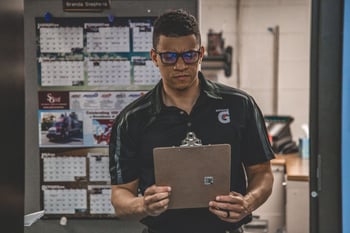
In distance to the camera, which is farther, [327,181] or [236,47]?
[236,47]

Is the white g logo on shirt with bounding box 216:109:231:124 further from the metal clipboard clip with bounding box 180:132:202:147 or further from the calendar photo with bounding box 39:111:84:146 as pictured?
the calendar photo with bounding box 39:111:84:146

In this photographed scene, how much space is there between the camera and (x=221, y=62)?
478 centimetres

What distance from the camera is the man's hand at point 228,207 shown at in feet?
5.09

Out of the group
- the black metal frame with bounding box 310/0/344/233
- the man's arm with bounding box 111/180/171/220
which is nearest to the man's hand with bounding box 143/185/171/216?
the man's arm with bounding box 111/180/171/220

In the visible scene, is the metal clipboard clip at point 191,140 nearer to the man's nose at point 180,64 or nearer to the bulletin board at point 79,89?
A: the man's nose at point 180,64

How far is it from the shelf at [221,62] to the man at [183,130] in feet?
9.58

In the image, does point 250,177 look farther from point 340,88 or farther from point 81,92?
point 81,92

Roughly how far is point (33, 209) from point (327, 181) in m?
1.34

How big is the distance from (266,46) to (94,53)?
3.01 metres

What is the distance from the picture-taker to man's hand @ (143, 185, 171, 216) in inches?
60.1

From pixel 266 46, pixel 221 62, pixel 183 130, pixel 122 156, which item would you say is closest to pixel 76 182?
pixel 122 156

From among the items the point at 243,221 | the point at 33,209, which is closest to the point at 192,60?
the point at 243,221

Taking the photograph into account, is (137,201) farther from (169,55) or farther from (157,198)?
(169,55)

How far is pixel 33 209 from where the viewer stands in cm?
229
